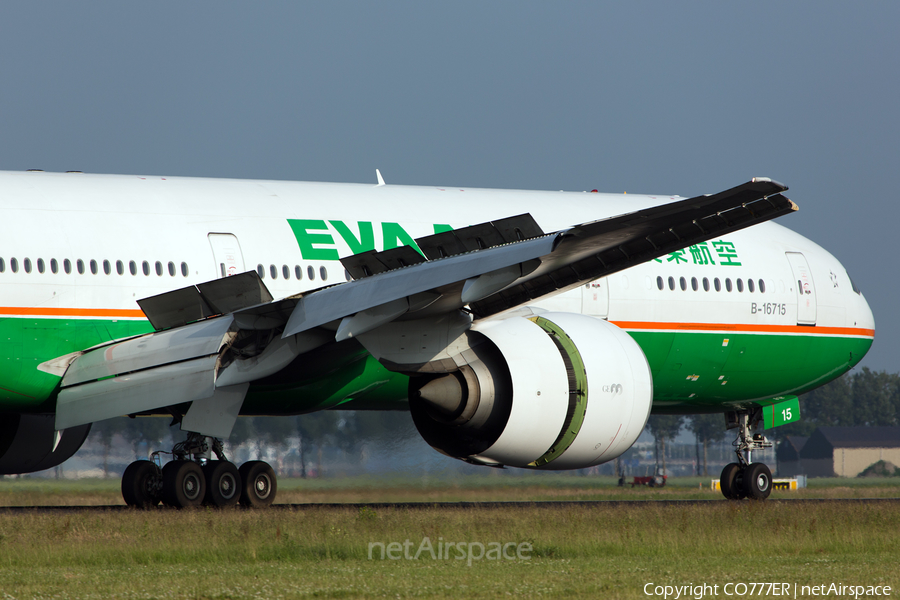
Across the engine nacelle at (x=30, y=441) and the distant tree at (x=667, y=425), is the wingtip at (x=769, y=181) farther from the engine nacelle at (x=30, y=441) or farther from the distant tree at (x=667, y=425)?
the distant tree at (x=667, y=425)

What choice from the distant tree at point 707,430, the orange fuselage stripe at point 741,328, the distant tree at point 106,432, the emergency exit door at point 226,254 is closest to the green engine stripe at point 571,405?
the emergency exit door at point 226,254

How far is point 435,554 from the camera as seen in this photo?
1107 centimetres

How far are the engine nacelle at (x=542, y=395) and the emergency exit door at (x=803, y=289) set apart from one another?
7.37 meters

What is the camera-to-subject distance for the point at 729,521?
1382 centimetres

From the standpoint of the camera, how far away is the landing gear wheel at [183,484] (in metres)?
14.1

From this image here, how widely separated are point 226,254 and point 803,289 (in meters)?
9.82

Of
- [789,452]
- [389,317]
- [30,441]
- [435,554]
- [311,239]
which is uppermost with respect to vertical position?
[311,239]

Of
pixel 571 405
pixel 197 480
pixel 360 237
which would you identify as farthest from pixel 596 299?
pixel 197 480

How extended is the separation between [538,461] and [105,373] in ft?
16.9

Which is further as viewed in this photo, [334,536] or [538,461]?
[538,461]

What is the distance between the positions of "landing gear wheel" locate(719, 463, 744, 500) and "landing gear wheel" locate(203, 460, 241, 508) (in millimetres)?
8508

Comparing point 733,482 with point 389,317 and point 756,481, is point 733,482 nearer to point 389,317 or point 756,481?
point 756,481

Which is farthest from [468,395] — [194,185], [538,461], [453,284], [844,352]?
[844,352]

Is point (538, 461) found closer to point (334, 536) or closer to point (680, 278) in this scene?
point (334, 536)
